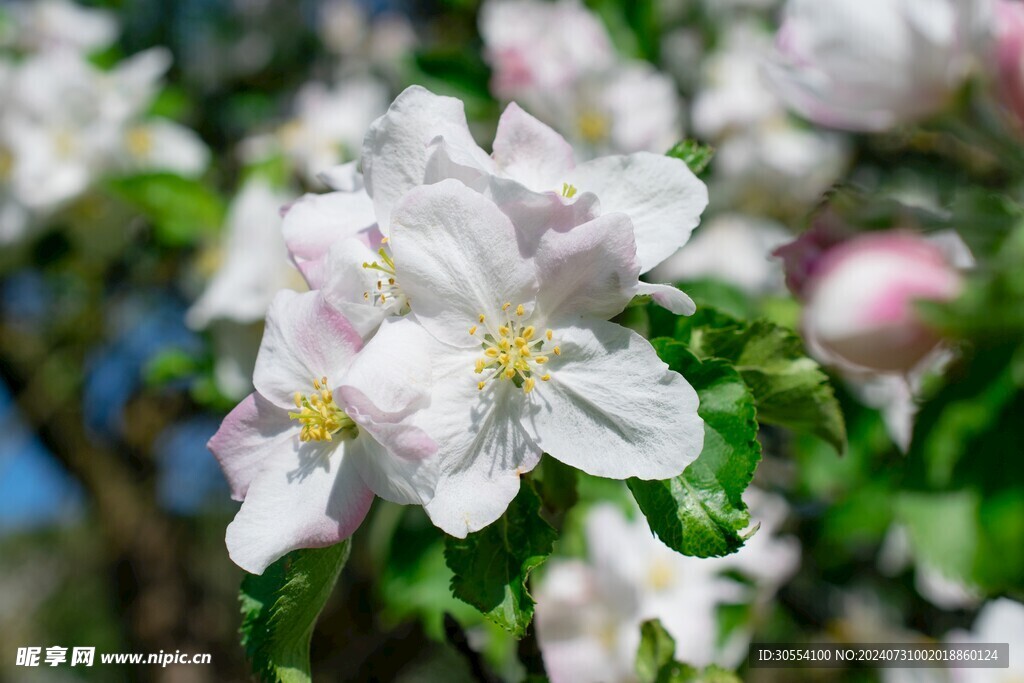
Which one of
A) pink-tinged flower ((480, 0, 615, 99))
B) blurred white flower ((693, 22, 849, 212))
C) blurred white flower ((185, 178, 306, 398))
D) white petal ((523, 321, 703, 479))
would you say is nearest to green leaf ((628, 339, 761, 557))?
white petal ((523, 321, 703, 479))

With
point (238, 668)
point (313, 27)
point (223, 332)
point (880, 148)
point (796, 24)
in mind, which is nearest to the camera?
point (796, 24)

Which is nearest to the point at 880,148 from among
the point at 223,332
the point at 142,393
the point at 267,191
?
the point at 267,191

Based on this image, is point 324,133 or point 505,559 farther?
point 324,133

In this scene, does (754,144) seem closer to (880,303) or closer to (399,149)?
(880,303)

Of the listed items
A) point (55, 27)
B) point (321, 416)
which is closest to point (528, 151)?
point (321, 416)

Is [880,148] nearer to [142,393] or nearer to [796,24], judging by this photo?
[796,24]

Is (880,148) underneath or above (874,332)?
underneath

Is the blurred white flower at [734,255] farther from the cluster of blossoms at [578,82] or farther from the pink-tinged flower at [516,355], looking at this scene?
the pink-tinged flower at [516,355]
